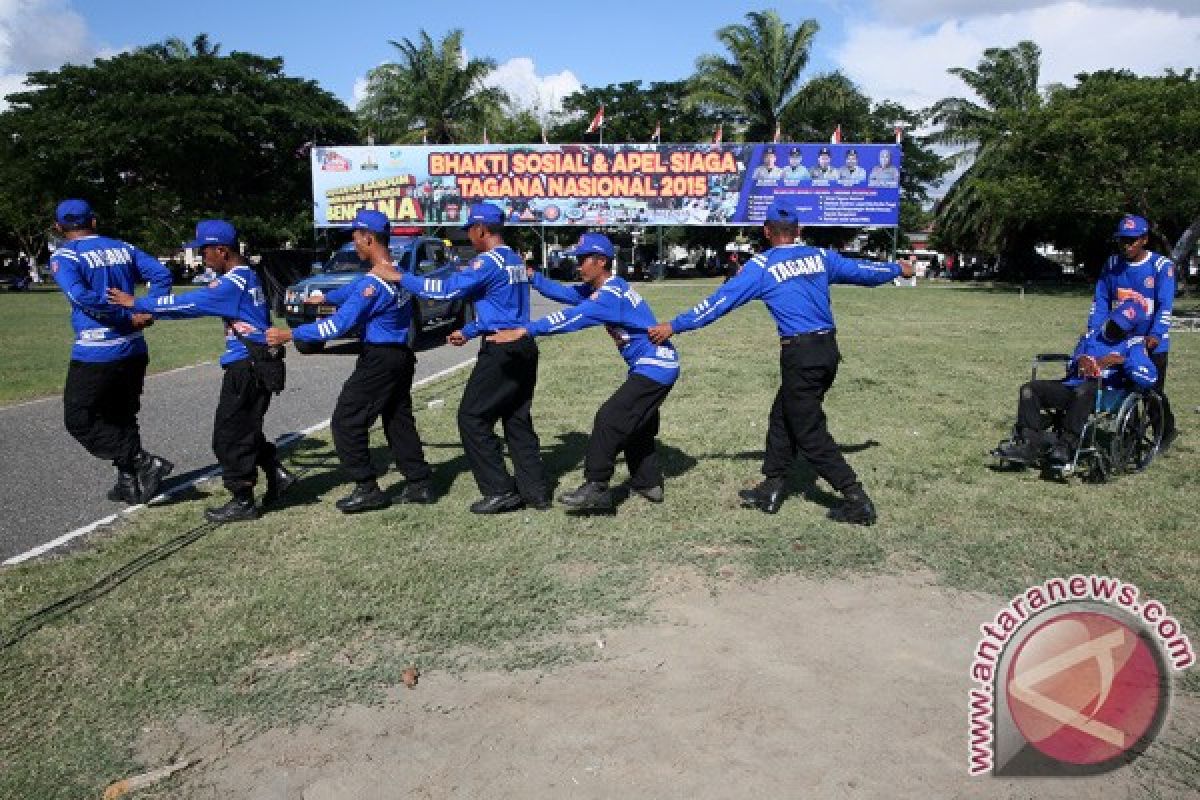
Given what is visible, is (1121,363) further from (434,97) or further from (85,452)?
(434,97)

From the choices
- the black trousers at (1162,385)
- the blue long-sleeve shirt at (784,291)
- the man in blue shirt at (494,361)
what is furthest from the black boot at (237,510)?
the black trousers at (1162,385)

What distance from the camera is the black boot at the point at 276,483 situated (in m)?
6.15

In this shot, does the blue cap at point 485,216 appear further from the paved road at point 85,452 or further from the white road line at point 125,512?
the paved road at point 85,452

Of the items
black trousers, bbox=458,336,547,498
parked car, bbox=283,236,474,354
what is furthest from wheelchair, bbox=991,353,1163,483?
parked car, bbox=283,236,474,354

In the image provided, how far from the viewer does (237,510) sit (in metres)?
5.84

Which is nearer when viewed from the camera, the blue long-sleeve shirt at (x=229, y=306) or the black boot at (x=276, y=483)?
the blue long-sleeve shirt at (x=229, y=306)

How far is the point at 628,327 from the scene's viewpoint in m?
5.77

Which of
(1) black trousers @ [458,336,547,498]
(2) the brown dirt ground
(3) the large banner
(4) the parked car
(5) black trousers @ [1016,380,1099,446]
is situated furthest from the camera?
(3) the large banner

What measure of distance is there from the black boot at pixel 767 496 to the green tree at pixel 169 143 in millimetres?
39510

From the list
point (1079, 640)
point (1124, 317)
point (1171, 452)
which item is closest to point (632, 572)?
point (1079, 640)

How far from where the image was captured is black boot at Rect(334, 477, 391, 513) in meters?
5.97

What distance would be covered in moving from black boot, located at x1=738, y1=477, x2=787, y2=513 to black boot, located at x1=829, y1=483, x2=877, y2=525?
446mm

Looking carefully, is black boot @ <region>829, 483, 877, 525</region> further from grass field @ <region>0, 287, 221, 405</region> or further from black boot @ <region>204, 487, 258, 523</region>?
grass field @ <region>0, 287, 221, 405</region>

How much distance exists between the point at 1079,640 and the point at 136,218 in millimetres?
45758
